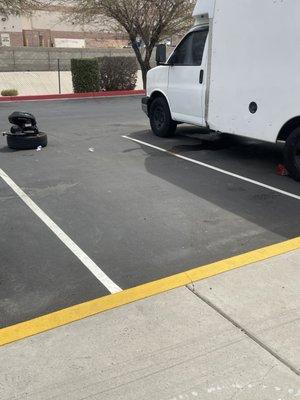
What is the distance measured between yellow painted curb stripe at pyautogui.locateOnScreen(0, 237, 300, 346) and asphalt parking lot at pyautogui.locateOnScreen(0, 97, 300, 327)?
4.5 inches

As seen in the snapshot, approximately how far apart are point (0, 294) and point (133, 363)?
1.41 meters

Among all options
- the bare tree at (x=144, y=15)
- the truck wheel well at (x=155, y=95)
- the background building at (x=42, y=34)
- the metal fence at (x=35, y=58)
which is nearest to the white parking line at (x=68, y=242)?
the truck wheel well at (x=155, y=95)

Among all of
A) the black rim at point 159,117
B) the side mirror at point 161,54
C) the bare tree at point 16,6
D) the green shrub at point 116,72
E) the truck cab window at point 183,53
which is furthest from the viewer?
the green shrub at point 116,72

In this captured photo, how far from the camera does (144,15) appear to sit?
1894cm

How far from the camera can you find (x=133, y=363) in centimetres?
288

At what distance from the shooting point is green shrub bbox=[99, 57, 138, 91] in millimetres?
20906

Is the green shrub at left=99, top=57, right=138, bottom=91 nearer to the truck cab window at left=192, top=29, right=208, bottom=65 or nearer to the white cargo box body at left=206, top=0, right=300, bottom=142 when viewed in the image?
the truck cab window at left=192, top=29, right=208, bottom=65

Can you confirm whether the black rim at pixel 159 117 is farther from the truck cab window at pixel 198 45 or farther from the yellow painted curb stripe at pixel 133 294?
the yellow painted curb stripe at pixel 133 294

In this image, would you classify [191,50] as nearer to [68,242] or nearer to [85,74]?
[68,242]

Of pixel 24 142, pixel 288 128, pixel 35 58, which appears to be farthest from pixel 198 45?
pixel 35 58

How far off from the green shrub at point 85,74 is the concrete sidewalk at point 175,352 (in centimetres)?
1769

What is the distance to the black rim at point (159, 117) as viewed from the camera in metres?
9.89

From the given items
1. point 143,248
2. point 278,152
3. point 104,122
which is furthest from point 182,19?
point 143,248

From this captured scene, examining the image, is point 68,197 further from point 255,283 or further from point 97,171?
point 255,283
